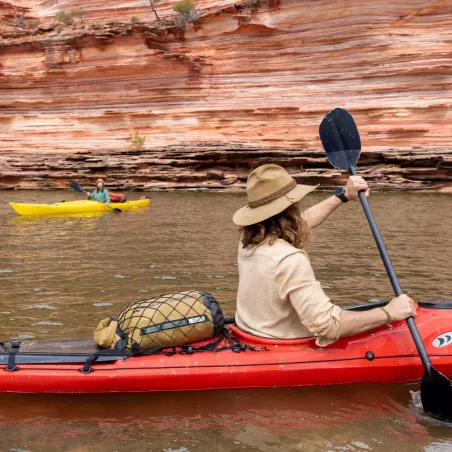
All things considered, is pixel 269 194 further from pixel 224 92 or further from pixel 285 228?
pixel 224 92

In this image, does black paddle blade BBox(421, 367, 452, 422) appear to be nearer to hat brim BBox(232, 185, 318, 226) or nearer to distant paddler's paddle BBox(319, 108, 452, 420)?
distant paddler's paddle BBox(319, 108, 452, 420)

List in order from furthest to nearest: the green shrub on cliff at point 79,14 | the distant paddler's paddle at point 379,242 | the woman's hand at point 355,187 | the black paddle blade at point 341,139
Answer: the green shrub on cliff at point 79,14 → the black paddle blade at point 341,139 → the woman's hand at point 355,187 → the distant paddler's paddle at point 379,242

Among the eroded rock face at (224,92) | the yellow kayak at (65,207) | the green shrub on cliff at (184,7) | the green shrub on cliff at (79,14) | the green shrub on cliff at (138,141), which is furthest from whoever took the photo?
the green shrub on cliff at (79,14)

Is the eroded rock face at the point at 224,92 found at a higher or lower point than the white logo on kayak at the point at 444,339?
higher

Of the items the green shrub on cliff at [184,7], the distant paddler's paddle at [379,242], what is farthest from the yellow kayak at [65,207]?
the green shrub on cliff at [184,7]

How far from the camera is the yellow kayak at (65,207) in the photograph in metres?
12.9

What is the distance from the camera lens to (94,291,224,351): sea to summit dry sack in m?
3.73

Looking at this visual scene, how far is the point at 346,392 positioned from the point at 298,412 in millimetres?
407

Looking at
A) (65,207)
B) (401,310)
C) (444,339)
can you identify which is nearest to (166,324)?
(401,310)

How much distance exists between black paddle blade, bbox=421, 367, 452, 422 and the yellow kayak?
426 inches

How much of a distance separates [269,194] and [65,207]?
34.8 feet

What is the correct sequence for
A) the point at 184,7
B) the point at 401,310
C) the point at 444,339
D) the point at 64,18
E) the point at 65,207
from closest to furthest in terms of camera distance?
the point at 401,310 → the point at 444,339 → the point at 65,207 → the point at 184,7 → the point at 64,18

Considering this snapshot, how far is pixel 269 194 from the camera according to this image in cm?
331

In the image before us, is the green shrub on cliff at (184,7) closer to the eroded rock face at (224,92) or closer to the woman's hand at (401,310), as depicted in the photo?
the eroded rock face at (224,92)
